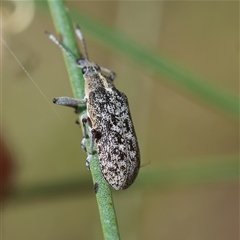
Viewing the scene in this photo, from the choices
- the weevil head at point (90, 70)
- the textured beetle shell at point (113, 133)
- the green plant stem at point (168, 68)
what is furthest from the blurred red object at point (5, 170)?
the green plant stem at point (168, 68)

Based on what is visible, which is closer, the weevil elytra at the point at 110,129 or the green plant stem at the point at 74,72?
the green plant stem at the point at 74,72

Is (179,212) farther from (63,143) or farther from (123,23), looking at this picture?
(123,23)

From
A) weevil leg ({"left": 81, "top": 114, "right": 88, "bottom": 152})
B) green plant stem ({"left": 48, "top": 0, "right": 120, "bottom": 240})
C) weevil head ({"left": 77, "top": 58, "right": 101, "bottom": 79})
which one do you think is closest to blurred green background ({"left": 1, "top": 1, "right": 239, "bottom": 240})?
weevil head ({"left": 77, "top": 58, "right": 101, "bottom": 79})

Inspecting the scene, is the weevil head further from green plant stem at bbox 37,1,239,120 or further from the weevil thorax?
green plant stem at bbox 37,1,239,120

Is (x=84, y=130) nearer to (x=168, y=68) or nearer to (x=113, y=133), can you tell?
(x=113, y=133)

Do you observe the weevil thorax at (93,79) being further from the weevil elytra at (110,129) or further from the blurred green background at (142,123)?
the blurred green background at (142,123)

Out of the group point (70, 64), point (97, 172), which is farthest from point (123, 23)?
point (97, 172)
